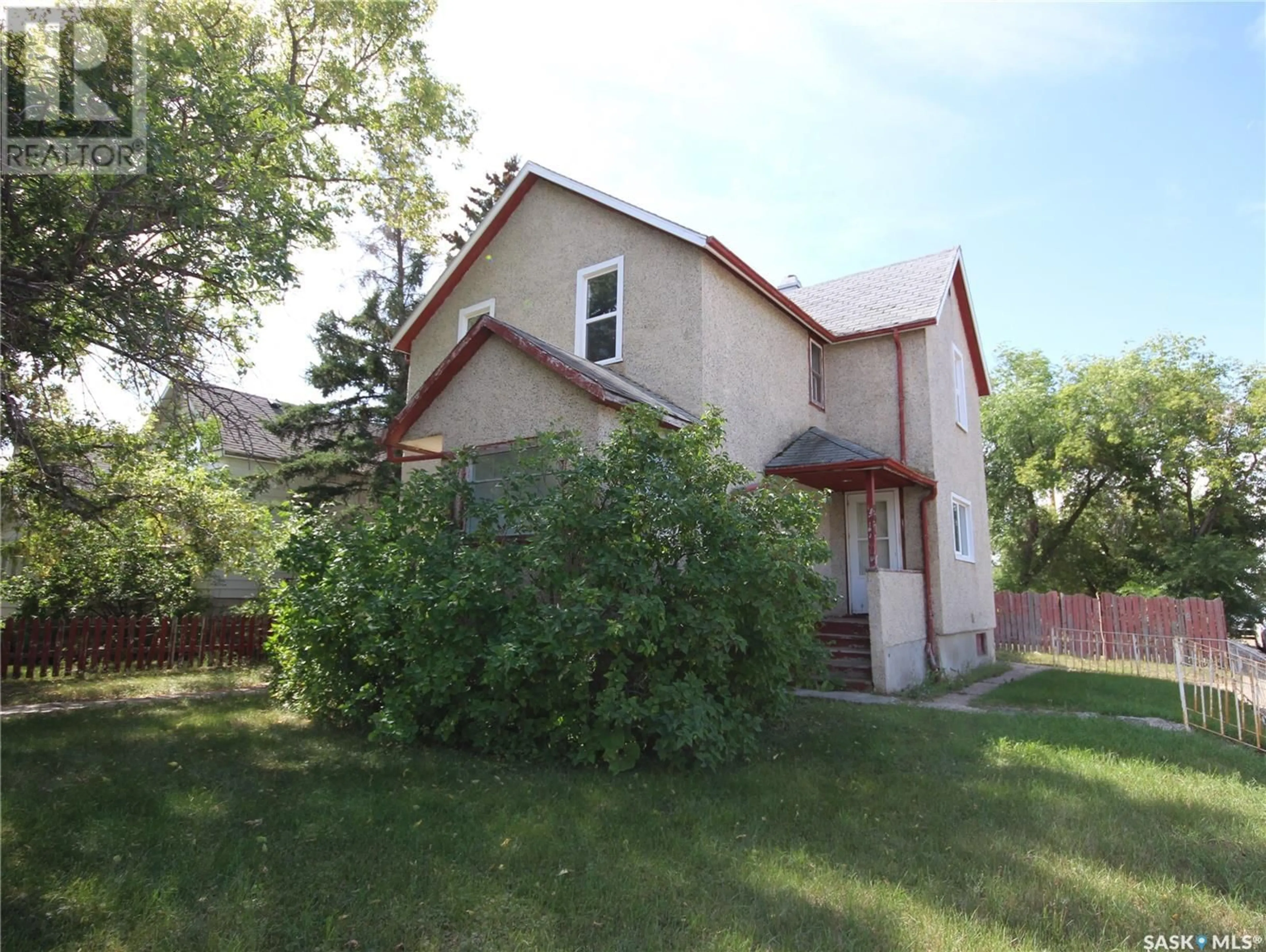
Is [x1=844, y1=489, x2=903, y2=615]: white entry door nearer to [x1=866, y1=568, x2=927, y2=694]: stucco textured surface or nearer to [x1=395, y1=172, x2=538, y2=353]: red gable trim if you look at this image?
[x1=866, y1=568, x2=927, y2=694]: stucco textured surface

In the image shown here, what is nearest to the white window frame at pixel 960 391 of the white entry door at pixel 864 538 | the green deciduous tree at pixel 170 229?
the white entry door at pixel 864 538

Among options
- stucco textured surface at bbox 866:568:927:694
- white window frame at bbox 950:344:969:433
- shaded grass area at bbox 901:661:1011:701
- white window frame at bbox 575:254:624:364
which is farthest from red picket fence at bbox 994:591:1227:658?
white window frame at bbox 575:254:624:364

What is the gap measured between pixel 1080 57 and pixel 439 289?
435 inches

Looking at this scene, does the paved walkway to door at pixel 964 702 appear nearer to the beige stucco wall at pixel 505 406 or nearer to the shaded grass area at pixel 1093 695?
the shaded grass area at pixel 1093 695

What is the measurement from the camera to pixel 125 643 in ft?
41.5

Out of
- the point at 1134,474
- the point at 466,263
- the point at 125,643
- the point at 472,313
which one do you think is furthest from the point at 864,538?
the point at 1134,474

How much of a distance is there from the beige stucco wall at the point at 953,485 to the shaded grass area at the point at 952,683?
2.62 feet

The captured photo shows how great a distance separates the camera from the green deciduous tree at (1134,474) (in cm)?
2756

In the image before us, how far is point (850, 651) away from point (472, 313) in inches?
368

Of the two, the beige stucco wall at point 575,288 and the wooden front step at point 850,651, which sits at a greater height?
the beige stucco wall at point 575,288

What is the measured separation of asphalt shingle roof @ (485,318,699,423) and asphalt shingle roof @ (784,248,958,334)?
5.36 metres

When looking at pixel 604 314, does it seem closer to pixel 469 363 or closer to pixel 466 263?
pixel 469 363

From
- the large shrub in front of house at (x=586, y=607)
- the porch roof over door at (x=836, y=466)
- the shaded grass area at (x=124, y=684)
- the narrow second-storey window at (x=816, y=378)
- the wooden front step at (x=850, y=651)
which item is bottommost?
the shaded grass area at (x=124, y=684)

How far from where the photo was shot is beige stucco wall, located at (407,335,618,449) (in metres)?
8.98
